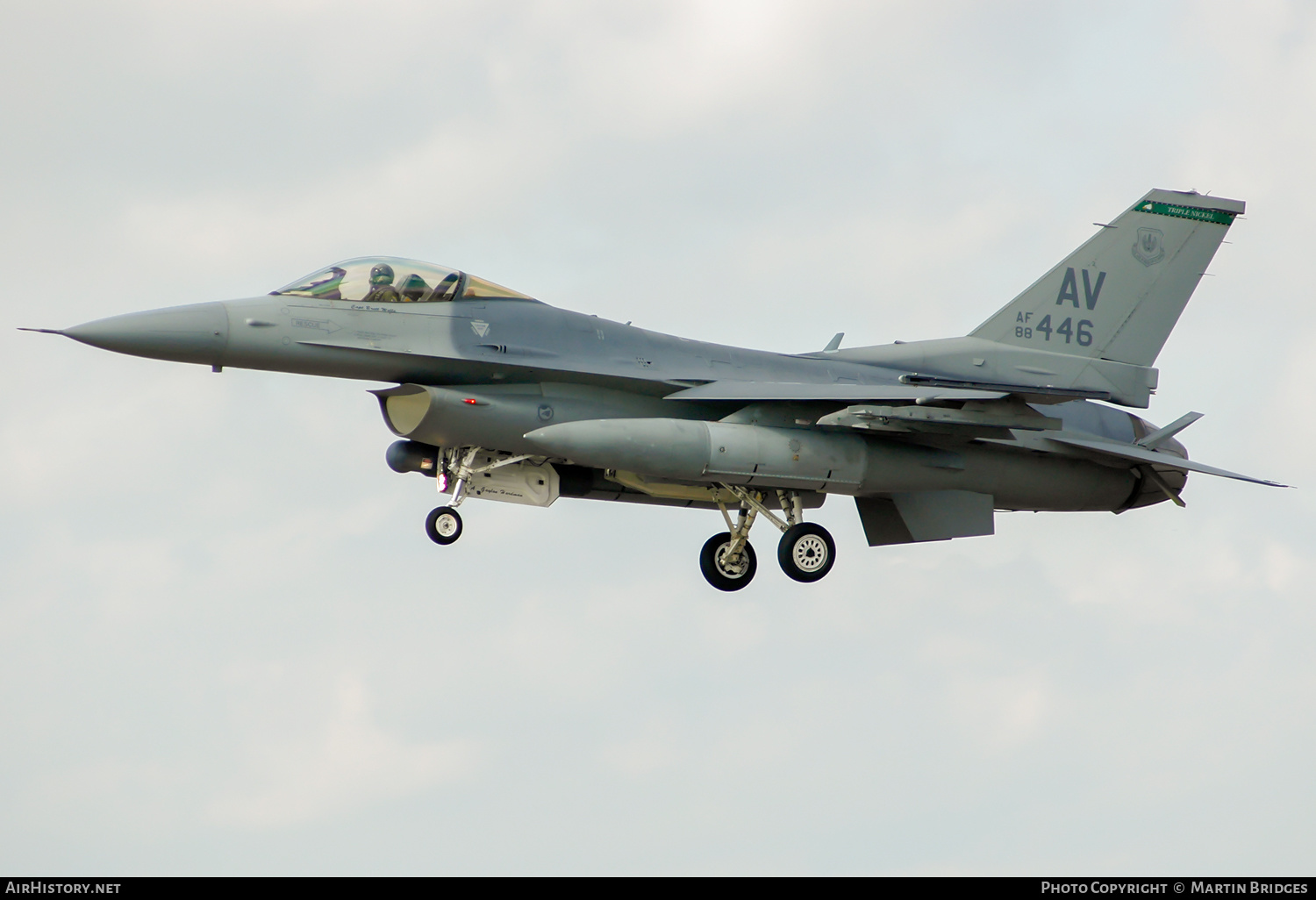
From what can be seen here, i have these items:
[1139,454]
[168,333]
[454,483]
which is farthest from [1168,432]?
[168,333]

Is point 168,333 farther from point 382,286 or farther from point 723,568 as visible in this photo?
point 723,568

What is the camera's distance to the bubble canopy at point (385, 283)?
1680 centimetres

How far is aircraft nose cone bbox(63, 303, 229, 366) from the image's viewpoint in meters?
15.8

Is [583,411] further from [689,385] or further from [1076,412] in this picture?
[1076,412]

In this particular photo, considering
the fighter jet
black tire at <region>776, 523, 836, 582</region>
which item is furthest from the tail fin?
black tire at <region>776, 523, 836, 582</region>

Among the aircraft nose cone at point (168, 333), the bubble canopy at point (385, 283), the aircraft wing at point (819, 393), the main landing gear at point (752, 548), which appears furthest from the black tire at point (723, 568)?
the aircraft nose cone at point (168, 333)

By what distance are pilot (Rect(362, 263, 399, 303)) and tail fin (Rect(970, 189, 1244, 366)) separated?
7.80 m

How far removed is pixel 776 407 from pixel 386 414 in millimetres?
4355

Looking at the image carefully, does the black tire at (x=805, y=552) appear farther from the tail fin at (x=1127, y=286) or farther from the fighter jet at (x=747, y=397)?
the tail fin at (x=1127, y=286)

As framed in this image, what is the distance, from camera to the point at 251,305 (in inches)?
648

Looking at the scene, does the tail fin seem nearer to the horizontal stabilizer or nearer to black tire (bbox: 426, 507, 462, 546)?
the horizontal stabilizer
